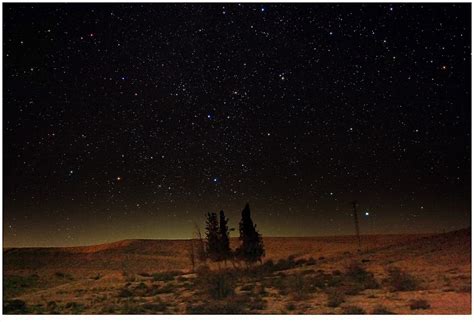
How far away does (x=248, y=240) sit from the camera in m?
22.2

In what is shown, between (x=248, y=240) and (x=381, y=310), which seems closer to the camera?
(x=381, y=310)

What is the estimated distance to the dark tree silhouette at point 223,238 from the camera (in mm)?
20875

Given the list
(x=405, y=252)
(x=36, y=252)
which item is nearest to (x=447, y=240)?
(x=405, y=252)

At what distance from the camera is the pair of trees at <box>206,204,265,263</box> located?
21062mm

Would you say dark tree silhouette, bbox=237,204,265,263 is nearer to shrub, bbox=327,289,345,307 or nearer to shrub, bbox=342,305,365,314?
shrub, bbox=327,289,345,307

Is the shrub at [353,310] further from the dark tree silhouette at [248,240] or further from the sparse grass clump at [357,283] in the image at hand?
the dark tree silhouette at [248,240]

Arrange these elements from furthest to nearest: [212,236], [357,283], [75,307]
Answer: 1. [212,236]
2. [357,283]
3. [75,307]

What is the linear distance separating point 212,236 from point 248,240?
1.49m

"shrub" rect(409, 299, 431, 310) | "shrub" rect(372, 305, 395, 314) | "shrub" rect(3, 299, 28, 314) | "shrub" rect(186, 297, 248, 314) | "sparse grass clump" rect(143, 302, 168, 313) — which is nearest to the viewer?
"shrub" rect(372, 305, 395, 314)

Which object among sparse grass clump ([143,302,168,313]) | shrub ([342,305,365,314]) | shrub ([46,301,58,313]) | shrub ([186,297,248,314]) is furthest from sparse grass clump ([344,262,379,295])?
shrub ([46,301,58,313])

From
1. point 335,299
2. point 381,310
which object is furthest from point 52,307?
point 381,310

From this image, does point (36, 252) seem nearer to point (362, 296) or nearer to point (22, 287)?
point (22, 287)

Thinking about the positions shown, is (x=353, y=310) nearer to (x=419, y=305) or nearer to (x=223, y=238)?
(x=419, y=305)

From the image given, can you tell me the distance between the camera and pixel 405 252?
91.6ft
